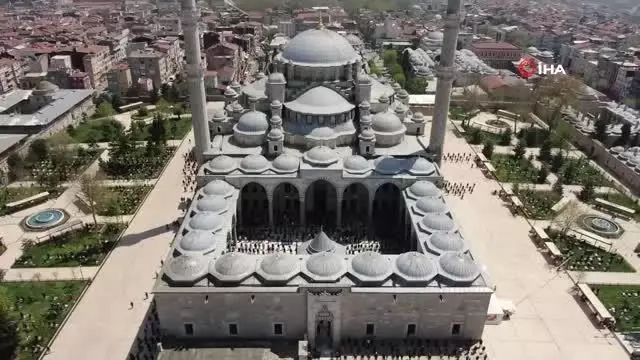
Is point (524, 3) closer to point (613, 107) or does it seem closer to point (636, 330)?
point (613, 107)

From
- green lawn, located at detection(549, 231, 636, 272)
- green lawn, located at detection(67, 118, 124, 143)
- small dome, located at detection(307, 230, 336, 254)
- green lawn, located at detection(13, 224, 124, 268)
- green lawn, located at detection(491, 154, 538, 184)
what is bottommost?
green lawn, located at detection(549, 231, 636, 272)

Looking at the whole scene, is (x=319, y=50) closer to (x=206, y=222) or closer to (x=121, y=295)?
(x=206, y=222)

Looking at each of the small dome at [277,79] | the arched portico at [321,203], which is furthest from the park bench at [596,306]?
the small dome at [277,79]

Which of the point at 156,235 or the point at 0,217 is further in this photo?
the point at 0,217

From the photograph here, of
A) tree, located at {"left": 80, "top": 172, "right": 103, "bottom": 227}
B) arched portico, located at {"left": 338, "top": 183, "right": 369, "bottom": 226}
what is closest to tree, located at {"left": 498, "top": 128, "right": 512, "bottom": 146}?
arched portico, located at {"left": 338, "top": 183, "right": 369, "bottom": 226}

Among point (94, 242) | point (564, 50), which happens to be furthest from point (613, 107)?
point (94, 242)

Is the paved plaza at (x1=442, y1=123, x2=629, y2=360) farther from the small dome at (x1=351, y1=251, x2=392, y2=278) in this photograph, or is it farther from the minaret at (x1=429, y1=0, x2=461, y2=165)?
the small dome at (x1=351, y1=251, x2=392, y2=278)

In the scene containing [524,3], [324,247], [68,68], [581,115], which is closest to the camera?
[324,247]
